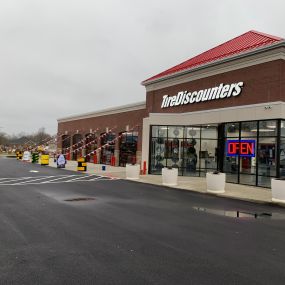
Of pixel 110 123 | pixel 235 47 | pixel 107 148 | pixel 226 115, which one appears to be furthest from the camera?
pixel 107 148

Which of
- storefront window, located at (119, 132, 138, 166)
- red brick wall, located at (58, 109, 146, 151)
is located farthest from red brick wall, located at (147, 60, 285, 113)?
storefront window, located at (119, 132, 138, 166)

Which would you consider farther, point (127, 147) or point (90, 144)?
point (90, 144)

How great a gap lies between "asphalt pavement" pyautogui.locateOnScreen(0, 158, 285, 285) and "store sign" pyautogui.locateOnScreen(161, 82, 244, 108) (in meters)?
9.58

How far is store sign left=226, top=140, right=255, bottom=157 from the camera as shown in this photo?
750 inches

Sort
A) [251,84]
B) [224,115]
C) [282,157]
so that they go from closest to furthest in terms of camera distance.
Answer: [282,157]
[251,84]
[224,115]

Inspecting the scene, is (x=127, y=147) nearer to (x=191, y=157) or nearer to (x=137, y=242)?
(x=191, y=157)

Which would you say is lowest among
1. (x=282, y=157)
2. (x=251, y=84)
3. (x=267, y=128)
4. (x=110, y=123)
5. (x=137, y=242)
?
(x=137, y=242)

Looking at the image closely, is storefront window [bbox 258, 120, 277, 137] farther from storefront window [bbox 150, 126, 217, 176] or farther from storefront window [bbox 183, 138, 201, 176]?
storefront window [bbox 183, 138, 201, 176]

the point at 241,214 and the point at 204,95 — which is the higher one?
the point at 204,95

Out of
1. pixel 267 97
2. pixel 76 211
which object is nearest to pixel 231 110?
pixel 267 97

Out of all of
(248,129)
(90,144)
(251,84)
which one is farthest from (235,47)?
(90,144)

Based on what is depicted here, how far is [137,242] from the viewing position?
703 cm

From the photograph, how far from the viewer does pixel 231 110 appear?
20.2 meters

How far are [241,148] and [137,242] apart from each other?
14.1 metres
